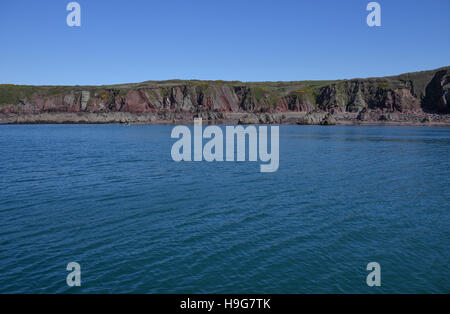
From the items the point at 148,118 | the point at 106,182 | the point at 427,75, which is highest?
the point at 427,75

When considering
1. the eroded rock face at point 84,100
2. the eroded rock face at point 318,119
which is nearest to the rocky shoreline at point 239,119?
the eroded rock face at point 318,119

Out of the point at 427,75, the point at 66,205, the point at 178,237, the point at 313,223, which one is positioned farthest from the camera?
the point at 427,75

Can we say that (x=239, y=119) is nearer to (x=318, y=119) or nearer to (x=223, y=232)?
(x=318, y=119)

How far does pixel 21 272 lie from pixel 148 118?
172 meters

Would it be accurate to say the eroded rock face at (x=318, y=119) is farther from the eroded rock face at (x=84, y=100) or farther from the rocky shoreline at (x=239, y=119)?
the eroded rock face at (x=84, y=100)

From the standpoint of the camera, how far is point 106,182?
29.8 m

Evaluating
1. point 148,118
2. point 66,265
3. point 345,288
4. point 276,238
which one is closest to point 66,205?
point 66,265

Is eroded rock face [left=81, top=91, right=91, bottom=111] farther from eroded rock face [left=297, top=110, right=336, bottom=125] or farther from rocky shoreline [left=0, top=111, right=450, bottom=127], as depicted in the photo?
eroded rock face [left=297, top=110, right=336, bottom=125]

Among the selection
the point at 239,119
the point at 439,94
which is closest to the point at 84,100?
the point at 239,119

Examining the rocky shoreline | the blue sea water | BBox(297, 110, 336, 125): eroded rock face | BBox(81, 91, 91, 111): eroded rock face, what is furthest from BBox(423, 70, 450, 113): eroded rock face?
BBox(81, 91, 91, 111): eroded rock face

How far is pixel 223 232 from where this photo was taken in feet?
58.5

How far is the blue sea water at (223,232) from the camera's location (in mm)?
13055

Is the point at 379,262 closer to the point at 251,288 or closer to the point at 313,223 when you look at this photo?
the point at 313,223

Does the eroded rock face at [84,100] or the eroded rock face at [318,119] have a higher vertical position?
the eroded rock face at [84,100]
